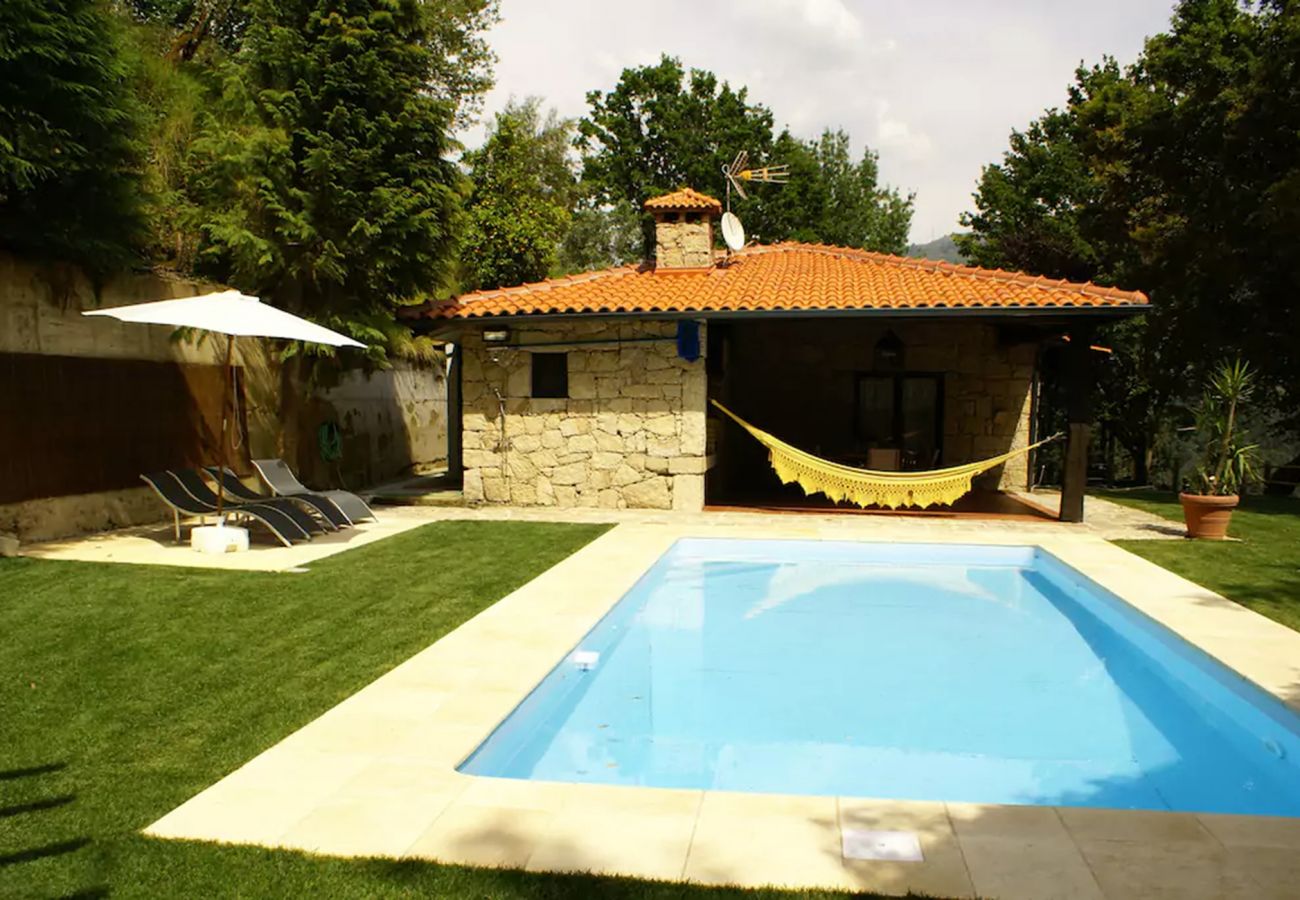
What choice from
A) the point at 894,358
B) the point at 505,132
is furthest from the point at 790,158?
the point at 894,358

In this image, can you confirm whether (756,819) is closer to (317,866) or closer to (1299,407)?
(317,866)

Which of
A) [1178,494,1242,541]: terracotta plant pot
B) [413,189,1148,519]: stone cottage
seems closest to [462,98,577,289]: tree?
[413,189,1148,519]: stone cottage

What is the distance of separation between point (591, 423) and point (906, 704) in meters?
6.67

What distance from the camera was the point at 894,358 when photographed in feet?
40.2

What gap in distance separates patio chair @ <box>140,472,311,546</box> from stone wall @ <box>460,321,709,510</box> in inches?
136

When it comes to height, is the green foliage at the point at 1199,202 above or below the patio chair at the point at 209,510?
above

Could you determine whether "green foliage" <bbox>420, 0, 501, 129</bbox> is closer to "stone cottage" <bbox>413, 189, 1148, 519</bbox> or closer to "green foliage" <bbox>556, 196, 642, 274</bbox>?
"green foliage" <bbox>556, 196, 642, 274</bbox>

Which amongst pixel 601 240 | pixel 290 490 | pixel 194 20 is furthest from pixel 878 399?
pixel 194 20

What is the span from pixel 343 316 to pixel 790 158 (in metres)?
26.8

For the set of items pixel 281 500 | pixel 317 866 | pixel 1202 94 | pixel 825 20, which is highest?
pixel 825 20

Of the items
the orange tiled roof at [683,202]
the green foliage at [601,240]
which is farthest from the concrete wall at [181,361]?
the green foliage at [601,240]

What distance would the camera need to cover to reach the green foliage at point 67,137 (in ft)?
22.6

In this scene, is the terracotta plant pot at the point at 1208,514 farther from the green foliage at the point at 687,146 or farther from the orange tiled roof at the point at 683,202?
the green foliage at the point at 687,146

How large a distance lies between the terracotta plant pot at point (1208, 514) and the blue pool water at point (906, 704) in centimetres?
244
